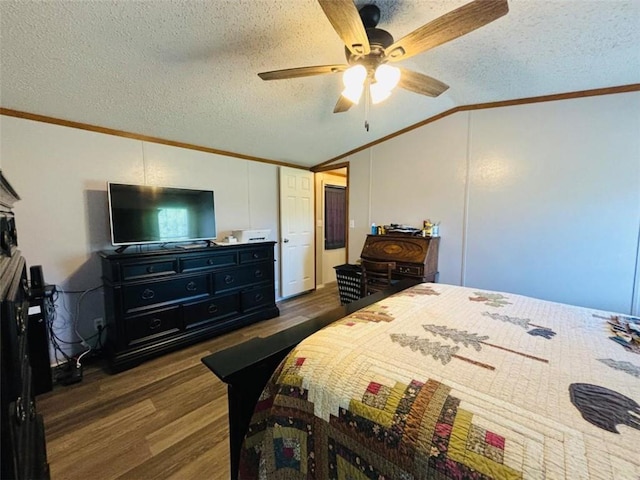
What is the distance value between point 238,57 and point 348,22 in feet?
3.38

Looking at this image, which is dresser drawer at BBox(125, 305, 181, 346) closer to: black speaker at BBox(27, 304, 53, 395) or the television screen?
black speaker at BBox(27, 304, 53, 395)

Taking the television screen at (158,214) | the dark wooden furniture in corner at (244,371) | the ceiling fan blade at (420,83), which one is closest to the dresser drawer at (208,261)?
the television screen at (158,214)

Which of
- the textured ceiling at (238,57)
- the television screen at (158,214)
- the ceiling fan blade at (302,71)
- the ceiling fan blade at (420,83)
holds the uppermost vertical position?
the textured ceiling at (238,57)

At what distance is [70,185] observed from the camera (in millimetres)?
2357

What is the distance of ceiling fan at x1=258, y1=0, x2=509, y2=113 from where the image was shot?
113cm

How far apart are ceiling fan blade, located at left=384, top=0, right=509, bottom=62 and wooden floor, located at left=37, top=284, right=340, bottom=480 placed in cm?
→ 241

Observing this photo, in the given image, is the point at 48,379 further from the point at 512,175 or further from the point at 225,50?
the point at 512,175

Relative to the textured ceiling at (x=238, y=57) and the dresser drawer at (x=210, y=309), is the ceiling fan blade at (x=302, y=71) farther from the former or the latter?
the dresser drawer at (x=210, y=309)

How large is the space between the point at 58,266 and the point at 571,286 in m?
4.69

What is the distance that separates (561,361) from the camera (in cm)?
100

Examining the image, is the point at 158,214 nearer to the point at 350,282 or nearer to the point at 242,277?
the point at 242,277

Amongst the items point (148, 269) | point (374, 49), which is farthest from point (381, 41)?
point (148, 269)

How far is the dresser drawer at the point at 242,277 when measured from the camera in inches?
116

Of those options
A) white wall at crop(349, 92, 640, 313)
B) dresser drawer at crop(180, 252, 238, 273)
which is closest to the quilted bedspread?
white wall at crop(349, 92, 640, 313)
